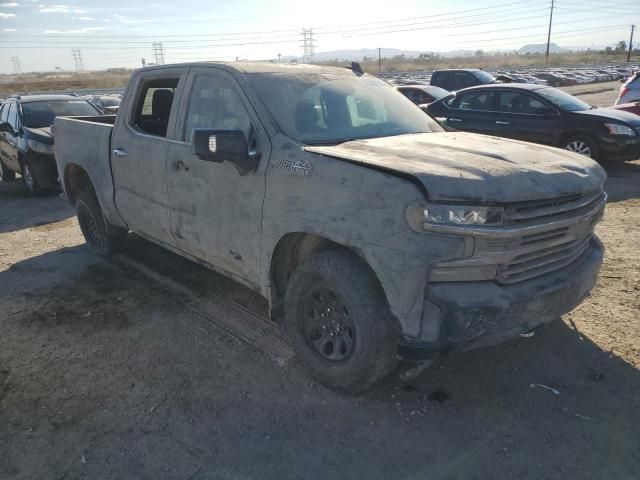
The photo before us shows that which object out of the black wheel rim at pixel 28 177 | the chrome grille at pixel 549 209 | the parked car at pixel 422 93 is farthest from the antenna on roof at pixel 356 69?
the parked car at pixel 422 93

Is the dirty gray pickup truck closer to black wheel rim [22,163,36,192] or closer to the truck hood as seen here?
the truck hood

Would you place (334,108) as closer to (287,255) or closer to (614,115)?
(287,255)

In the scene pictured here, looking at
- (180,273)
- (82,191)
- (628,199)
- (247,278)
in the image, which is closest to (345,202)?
(247,278)

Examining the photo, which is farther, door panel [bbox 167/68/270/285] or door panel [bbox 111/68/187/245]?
door panel [bbox 111/68/187/245]

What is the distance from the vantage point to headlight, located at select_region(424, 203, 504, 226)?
8.10 feet

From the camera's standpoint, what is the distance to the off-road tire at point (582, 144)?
906cm

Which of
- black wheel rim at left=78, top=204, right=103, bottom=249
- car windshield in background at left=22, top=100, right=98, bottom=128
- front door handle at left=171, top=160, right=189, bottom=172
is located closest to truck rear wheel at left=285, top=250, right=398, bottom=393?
front door handle at left=171, top=160, right=189, bottom=172

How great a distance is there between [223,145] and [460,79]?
17.3m

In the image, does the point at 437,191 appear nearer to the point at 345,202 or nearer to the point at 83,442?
the point at 345,202

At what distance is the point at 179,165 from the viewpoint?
386 cm

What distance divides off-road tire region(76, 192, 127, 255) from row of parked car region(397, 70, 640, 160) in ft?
18.3

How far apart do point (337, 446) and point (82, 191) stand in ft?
14.6

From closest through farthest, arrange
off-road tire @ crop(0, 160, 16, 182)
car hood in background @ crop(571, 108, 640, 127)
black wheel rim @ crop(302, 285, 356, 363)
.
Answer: black wheel rim @ crop(302, 285, 356, 363) → car hood in background @ crop(571, 108, 640, 127) → off-road tire @ crop(0, 160, 16, 182)

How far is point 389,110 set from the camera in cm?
404
